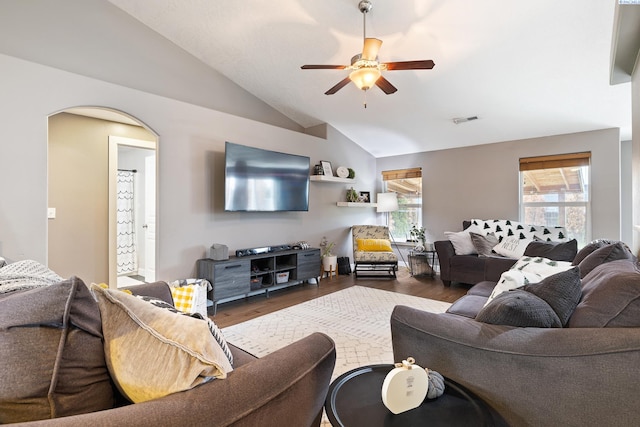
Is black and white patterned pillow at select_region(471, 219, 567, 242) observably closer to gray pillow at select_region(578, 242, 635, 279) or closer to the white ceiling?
the white ceiling

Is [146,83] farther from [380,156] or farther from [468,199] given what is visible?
[468,199]

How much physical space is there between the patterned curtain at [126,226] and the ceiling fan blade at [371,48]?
4472 millimetres

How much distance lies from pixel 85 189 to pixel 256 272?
7.91 ft

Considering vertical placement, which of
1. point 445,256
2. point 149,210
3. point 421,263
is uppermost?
point 149,210

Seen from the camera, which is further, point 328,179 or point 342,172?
point 342,172

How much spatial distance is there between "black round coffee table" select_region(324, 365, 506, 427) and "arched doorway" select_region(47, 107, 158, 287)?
11.7 feet

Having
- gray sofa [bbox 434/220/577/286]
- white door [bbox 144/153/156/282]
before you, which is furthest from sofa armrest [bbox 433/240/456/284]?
white door [bbox 144/153/156/282]

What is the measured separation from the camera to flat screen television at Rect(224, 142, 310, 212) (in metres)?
3.84

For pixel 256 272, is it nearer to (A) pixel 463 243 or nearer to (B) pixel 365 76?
(B) pixel 365 76

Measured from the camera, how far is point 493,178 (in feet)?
16.9

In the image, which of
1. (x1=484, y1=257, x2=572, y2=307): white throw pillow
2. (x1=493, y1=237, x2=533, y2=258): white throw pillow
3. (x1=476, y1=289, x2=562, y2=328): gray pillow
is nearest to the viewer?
(x1=476, y1=289, x2=562, y2=328): gray pillow

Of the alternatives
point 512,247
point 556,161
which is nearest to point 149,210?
point 512,247

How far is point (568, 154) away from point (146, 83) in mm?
5787

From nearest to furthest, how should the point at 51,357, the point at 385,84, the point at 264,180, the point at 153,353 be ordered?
the point at 51,357, the point at 153,353, the point at 385,84, the point at 264,180
